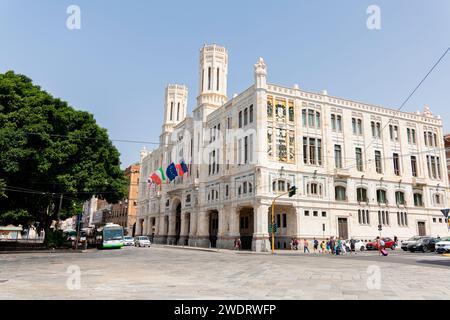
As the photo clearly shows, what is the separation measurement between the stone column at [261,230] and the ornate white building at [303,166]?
107 millimetres

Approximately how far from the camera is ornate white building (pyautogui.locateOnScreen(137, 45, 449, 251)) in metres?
40.3

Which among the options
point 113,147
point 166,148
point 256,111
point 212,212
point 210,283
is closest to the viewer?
point 210,283

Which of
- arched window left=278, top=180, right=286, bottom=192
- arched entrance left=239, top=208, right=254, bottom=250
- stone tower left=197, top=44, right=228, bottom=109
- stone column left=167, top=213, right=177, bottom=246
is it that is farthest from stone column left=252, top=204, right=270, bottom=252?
stone column left=167, top=213, right=177, bottom=246

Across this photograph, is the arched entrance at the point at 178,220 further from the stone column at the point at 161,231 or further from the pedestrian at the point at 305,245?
the pedestrian at the point at 305,245

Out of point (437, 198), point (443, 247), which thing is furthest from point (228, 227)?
point (437, 198)

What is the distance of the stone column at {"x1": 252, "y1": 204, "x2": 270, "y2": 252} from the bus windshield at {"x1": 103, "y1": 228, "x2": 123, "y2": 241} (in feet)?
53.7

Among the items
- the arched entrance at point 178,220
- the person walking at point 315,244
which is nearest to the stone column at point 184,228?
the arched entrance at point 178,220

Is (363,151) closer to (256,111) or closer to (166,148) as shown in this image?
(256,111)

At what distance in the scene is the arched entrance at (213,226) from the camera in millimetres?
50031

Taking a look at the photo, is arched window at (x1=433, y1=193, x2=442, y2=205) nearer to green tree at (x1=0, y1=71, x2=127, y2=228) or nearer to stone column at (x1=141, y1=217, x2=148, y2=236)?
green tree at (x1=0, y1=71, x2=127, y2=228)

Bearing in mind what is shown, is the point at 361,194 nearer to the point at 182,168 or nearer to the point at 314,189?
the point at 314,189

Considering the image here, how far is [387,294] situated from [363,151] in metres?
38.6
